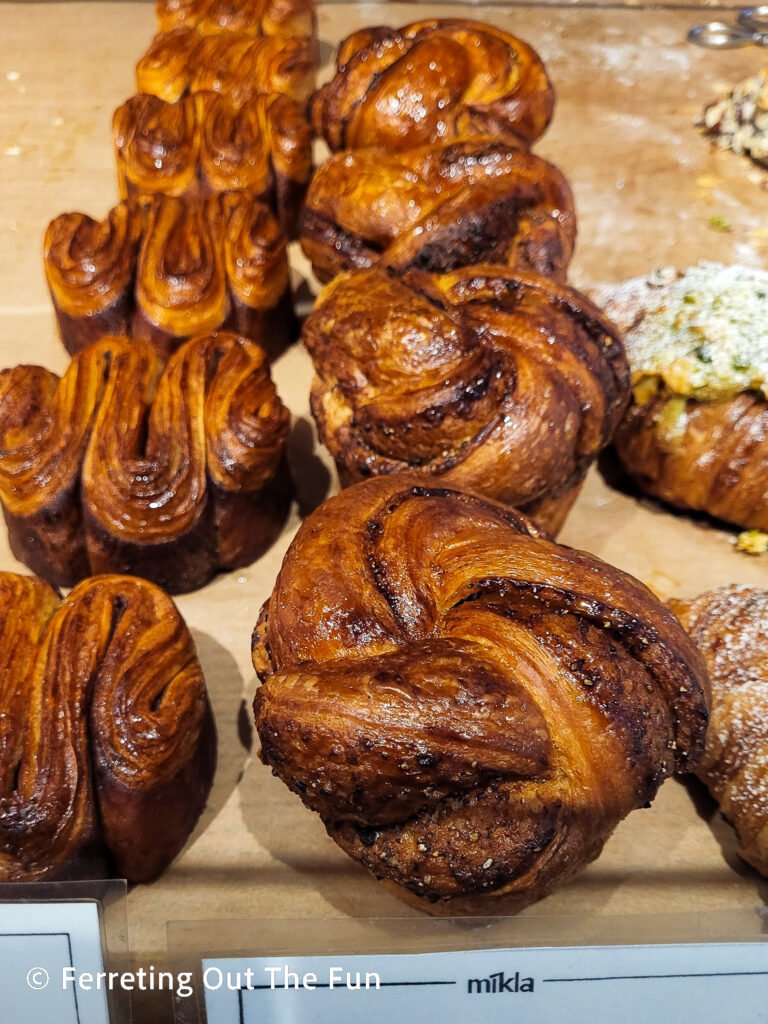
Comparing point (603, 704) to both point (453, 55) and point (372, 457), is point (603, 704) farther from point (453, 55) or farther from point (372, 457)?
point (453, 55)

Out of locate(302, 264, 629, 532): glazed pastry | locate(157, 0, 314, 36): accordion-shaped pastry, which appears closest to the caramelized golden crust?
locate(302, 264, 629, 532): glazed pastry

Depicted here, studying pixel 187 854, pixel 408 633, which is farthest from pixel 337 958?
pixel 187 854

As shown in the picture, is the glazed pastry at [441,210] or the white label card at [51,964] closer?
the white label card at [51,964]

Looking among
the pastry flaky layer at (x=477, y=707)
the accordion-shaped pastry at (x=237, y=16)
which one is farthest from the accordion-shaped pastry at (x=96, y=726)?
the accordion-shaped pastry at (x=237, y=16)

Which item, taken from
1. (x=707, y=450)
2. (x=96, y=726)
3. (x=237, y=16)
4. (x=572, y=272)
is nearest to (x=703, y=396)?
(x=707, y=450)

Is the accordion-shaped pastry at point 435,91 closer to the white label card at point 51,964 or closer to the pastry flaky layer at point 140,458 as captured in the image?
the pastry flaky layer at point 140,458

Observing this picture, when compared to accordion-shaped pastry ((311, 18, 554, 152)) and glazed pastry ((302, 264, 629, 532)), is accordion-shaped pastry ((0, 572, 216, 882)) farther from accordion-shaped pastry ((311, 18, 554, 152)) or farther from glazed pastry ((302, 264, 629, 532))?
accordion-shaped pastry ((311, 18, 554, 152))
